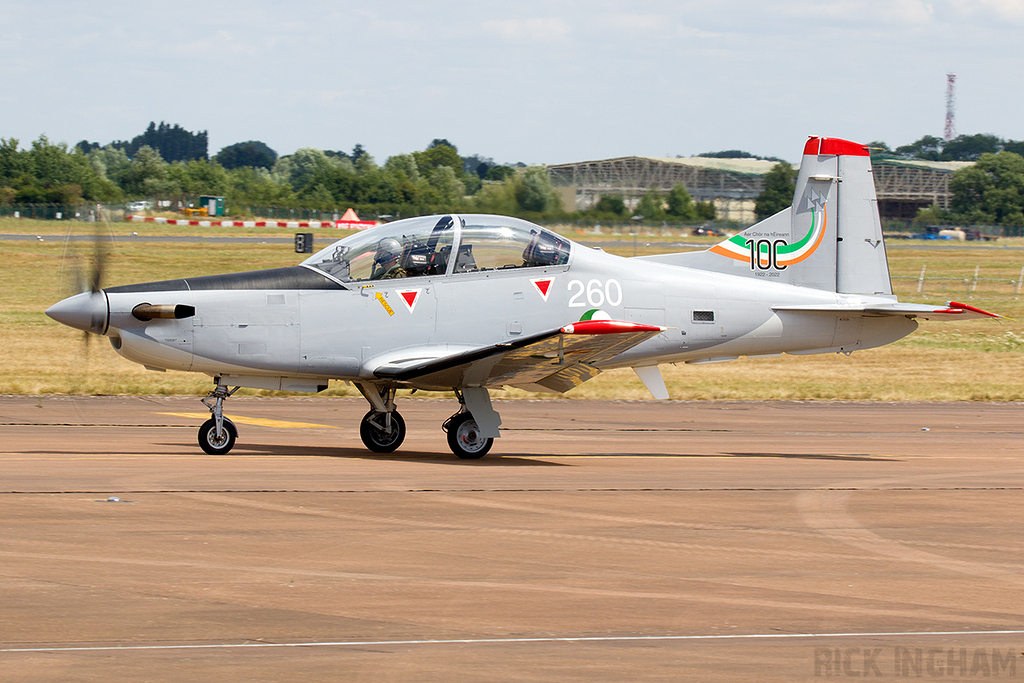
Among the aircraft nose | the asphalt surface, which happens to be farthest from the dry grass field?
the asphalt surface

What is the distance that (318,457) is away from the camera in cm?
1230

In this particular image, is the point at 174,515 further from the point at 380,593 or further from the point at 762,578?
the point at 762,578

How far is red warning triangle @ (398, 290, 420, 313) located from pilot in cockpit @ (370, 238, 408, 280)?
0.20 meters

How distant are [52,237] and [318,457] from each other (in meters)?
45.9

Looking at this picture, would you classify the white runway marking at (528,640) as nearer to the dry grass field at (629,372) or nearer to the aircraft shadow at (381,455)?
the aircraft shadow at (381,455)

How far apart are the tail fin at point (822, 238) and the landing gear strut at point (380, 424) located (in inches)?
153

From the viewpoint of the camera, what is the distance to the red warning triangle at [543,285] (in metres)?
12.6

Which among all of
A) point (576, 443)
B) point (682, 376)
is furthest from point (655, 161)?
point (576, 443)

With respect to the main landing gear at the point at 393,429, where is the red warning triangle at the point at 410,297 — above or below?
above

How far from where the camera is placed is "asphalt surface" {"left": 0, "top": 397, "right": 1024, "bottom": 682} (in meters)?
5.59

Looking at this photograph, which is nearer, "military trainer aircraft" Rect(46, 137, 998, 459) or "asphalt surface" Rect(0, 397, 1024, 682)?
"asphalt surface" Rect(0, 397, 1024, 682)

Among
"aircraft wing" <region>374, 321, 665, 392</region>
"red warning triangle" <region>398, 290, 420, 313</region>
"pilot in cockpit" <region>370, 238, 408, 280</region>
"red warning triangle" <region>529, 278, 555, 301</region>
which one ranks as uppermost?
"pilot in cockpit" <region>370, 238, 408, 280</region>

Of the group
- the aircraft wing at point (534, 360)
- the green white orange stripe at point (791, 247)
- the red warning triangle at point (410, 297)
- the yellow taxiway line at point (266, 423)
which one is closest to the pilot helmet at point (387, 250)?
the red warning triangle at point (410, 297)

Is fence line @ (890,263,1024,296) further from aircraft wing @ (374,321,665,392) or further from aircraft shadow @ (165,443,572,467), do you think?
aircraft wing @ (374,321,665,392)
